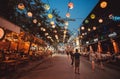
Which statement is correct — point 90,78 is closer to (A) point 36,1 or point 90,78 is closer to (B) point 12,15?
(B) point 12,15

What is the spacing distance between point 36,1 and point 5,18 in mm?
5604

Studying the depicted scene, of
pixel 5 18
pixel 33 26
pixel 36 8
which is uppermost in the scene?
pixel 36 8

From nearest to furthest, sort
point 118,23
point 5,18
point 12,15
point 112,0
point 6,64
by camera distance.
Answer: point 6,64
point 5,18
point 12,15
point 118,23
point 112,0

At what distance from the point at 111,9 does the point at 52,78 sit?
90.4ft

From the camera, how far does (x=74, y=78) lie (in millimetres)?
10805

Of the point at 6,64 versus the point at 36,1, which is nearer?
the point at 6,64

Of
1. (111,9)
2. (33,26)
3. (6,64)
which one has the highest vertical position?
(111,9)

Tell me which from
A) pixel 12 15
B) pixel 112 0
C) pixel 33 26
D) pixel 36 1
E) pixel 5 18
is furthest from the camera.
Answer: pixel 112 0

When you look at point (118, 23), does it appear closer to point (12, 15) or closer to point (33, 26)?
point (33, 26)

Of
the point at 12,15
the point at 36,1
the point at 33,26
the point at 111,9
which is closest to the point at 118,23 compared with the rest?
the point at 111,9

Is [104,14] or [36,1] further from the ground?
[104,14]

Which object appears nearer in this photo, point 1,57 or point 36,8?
point 1,57

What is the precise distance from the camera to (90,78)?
35.3 feet

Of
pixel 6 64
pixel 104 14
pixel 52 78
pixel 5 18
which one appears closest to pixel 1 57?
pixel 6 64
